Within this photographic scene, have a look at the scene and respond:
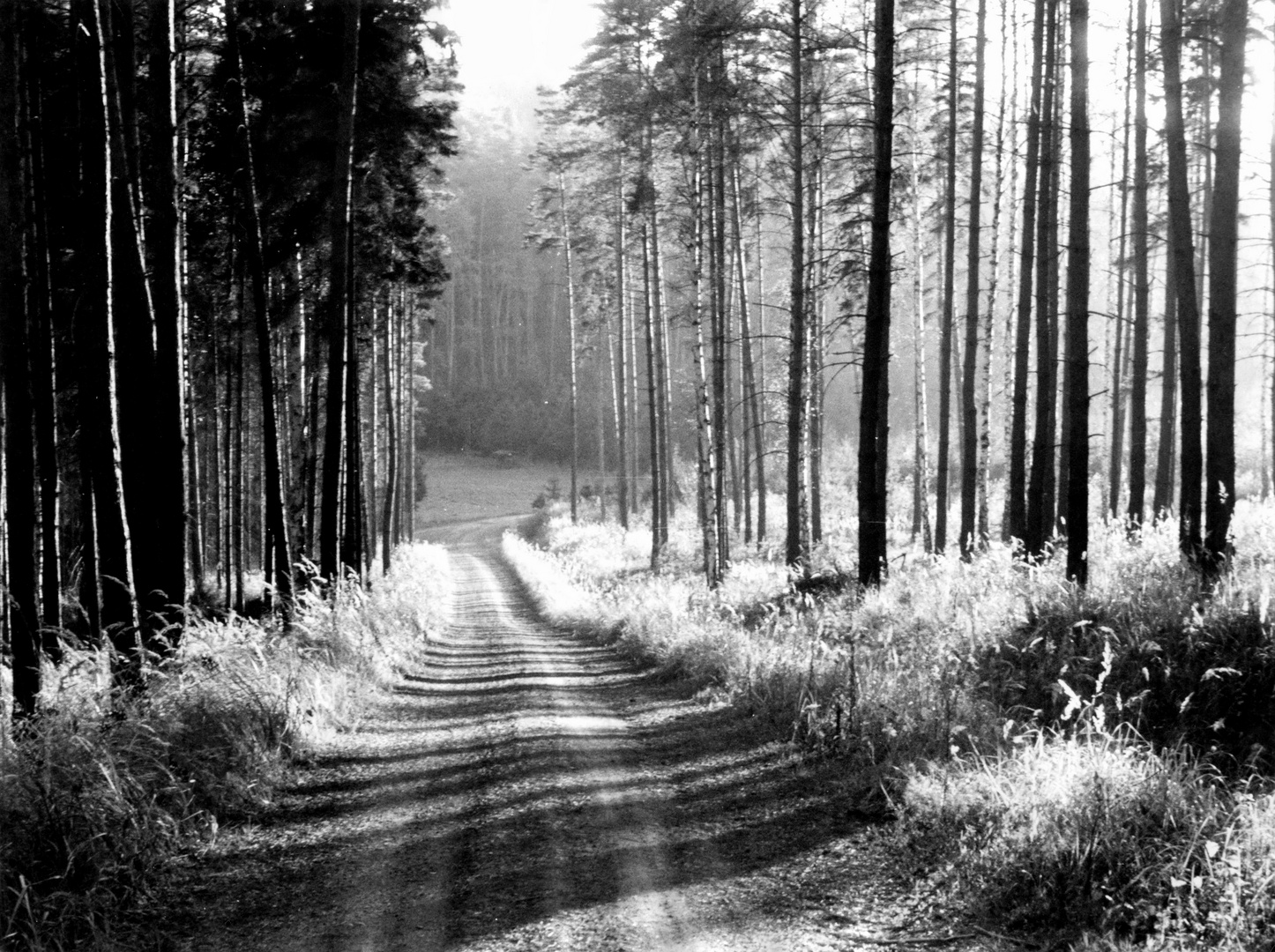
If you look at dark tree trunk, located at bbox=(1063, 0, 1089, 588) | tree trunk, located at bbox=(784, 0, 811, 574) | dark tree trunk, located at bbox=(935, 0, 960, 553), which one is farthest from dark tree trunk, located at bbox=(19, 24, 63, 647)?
dark tree trunk, located at bbox=(935, 0, 960, 553)

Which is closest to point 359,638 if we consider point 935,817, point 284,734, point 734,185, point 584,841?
point 284,734

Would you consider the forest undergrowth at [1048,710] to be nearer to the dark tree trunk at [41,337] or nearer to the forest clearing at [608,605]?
the forest clearing at [608,605]

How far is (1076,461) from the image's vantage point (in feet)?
35.6

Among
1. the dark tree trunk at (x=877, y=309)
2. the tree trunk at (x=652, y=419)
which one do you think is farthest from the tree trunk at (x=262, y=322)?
the tree trunk at (x=652, y=419)

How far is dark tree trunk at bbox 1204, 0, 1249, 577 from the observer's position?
10.5 metres

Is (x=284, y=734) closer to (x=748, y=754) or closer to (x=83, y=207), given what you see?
(x=748, y=754)

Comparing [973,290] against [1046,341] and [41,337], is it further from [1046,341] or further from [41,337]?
[41,337]

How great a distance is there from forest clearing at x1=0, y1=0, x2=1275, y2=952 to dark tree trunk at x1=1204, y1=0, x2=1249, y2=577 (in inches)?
2.1

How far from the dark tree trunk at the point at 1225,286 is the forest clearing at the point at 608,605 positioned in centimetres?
5

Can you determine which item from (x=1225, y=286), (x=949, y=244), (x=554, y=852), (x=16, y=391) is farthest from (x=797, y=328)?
(x=554, y=852)

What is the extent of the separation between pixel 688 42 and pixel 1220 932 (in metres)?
17.4

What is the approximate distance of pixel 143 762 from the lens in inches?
232

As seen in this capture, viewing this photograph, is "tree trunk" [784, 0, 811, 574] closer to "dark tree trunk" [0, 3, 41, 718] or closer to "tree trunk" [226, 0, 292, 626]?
"tree trunk" [226, 0, 292, 626]

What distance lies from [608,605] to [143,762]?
477 inches
